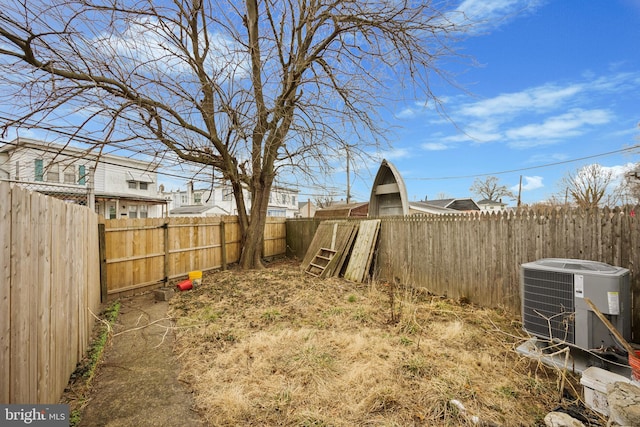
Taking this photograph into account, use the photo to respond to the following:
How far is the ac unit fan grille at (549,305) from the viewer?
2664 mm

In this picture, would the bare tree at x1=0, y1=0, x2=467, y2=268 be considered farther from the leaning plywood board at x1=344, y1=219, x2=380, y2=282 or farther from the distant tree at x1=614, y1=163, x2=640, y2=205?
the distant tree at x1=614, y1=163, x2=640, y2=205

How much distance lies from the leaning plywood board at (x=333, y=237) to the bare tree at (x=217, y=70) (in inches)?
75.8

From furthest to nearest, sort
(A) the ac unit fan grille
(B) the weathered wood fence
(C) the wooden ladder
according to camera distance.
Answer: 1. (C) the wooden ladder
2. (B) the weathered wood fence
3. (A) the ac unit fan grille

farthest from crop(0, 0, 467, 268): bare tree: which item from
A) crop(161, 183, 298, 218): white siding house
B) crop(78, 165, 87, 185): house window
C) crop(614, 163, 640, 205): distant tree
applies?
crop(614, 163, 640, 205): distant tree

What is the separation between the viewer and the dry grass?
2.12 metres

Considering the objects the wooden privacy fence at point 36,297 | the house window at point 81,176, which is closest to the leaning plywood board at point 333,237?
the house window at point 81,176

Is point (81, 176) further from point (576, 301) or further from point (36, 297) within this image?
point (576, 301)

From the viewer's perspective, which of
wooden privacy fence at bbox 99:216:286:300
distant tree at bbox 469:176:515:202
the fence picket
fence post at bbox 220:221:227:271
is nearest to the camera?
the fence picket

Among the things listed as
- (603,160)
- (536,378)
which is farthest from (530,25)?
(603,160)

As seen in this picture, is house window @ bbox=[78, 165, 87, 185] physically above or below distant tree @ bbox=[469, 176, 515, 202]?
below

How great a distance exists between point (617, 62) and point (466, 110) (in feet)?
24.8

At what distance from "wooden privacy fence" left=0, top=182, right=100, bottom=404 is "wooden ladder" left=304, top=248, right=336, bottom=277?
5.37 meters

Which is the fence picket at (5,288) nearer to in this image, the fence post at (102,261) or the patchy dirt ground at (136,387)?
the patchy dirt ground at (136,387)

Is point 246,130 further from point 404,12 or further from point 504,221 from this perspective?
point 504,221
